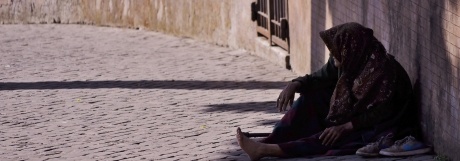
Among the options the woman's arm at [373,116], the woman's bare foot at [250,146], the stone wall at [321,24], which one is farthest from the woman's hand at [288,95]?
the stone wall at [321,24]

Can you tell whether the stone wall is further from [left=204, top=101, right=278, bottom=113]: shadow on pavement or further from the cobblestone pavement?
[left=204, top=101, right=278, bottom=113]: shadow on pavement

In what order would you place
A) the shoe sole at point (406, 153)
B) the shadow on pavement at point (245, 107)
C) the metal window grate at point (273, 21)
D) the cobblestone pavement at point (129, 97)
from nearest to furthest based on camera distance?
1. the shoe sole at point (406, 153)
2. the cobblestone pavement at point (129, 97)
3. the shadow on pavement at point (245, 107)
4. the metal window grate at point (273, 21)

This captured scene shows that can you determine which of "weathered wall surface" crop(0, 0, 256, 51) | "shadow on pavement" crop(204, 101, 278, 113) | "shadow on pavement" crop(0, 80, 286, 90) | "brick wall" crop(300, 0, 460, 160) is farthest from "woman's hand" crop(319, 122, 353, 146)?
"weathered wall surface" crop(0, 0, 256, 51)

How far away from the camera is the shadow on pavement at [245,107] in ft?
35.0

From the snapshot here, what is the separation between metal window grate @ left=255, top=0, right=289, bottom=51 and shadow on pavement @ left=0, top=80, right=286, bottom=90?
1.19m

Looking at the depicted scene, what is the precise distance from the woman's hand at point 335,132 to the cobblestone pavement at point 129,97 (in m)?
0.17

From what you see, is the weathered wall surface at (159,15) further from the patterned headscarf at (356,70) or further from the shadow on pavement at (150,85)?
the patterned headscarf at (356,70)

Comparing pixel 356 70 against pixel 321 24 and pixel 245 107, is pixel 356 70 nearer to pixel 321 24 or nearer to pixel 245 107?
pixel 245 107

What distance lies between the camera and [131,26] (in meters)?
18.5

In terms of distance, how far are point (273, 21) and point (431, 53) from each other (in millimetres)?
6506

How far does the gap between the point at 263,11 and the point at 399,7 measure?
6312mm

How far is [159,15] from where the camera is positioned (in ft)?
58.2

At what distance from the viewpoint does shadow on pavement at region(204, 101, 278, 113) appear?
10.7m

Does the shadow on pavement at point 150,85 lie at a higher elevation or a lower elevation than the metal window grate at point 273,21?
lower
